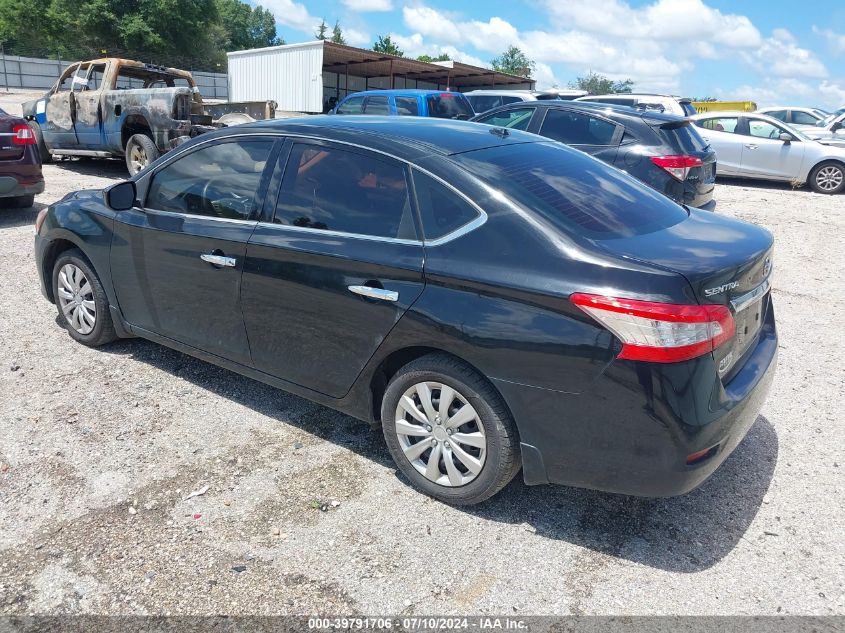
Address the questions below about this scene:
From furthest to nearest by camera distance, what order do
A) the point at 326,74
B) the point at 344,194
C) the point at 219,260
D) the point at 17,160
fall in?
the point at 326,74 < the point at 17,160 < the point at 219,260 < the point at 344,194

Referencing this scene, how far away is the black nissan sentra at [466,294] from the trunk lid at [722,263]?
14mm

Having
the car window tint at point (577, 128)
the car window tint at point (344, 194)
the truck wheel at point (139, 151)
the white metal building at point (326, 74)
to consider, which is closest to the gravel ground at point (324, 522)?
the car window tint at point (344, 194)

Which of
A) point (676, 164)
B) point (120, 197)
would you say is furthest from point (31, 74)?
point (120, 197)

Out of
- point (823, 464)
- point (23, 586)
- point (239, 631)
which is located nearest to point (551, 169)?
point (823, 464)

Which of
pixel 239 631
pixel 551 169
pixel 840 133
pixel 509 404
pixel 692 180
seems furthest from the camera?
pixel 840 133

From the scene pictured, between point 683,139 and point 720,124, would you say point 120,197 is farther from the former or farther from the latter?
point 720,124

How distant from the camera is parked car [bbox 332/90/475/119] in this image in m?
13.1

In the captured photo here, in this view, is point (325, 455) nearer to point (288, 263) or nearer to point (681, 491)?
point (288, 263)

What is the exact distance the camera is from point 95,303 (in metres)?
4.46

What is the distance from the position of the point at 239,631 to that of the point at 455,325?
1409 mm

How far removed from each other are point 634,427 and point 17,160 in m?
8.56

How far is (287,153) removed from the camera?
348cm

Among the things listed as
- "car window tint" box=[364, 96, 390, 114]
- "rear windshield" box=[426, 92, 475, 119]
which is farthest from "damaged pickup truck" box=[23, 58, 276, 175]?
"rear windshield" box=[426, 92, 475, 119]

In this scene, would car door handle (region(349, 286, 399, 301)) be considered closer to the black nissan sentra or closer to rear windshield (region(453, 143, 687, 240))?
the black nissan sentra
